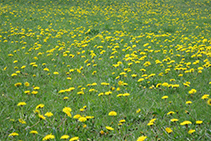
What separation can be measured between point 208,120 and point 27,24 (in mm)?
8248

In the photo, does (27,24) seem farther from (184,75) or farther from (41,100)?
(184,75)

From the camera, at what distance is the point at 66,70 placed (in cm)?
422

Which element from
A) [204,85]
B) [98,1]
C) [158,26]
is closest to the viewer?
[204,85]

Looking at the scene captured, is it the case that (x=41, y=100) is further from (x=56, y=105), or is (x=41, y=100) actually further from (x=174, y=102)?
(x=174, y=102)

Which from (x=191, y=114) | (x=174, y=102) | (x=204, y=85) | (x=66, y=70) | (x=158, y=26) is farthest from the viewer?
(x=158, y=26)

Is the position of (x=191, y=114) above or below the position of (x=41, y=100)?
above

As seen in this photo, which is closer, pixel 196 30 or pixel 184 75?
pixel 184 75

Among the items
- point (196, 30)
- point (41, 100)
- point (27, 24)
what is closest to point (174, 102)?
point (41, 100)

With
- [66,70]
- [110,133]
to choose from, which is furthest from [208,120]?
[66,70]

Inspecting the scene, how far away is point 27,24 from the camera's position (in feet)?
28.2

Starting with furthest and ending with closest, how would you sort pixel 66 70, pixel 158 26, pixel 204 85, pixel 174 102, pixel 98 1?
pixel 98 1 < pixel 158 26 < pixel 66 70 < pixel 204 85 < pixel 174 102

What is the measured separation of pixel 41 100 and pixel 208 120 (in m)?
2.32

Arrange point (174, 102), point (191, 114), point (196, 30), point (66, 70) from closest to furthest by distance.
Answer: point (191, 114) → point (174, 102) → point (66, 70) → point (196, 30)

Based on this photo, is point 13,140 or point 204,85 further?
point 204,85
